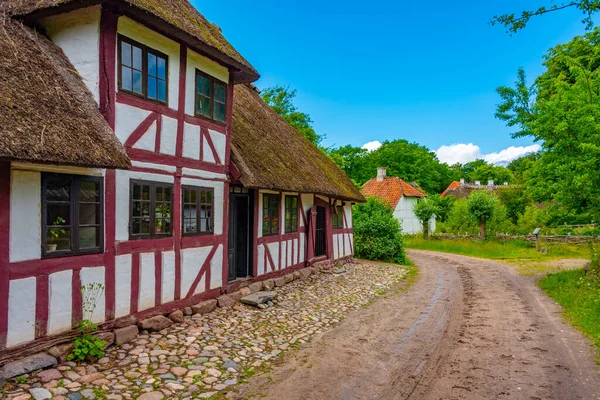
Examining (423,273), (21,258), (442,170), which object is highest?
(442,170)

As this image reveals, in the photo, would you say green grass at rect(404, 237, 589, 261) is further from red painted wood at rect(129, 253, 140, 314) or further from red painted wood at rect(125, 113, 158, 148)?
red painted wood at rect(125, 113, 158, 148)

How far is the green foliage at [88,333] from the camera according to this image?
5441 millimetres

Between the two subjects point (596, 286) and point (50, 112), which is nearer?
point (50, 112)

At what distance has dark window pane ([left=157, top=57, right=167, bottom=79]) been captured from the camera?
713cm

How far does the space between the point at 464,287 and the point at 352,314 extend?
538 cm

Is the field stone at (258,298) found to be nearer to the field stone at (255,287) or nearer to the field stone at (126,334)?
the field stone at (255,287)

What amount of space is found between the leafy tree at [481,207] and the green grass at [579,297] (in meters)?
11.7

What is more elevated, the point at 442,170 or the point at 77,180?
the point at 442,170

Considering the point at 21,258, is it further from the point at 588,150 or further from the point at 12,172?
the point at 588,150

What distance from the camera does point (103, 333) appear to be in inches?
232

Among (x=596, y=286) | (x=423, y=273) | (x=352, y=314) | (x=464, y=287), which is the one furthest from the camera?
(x=423, y=273)

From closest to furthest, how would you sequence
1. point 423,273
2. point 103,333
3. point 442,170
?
point 103,333
point 423,273
point 442,170

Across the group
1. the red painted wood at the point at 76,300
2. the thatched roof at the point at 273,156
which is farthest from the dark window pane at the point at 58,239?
the thatched roof at the point at 273,156

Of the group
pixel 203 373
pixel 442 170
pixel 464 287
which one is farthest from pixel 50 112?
pixel 442 170
